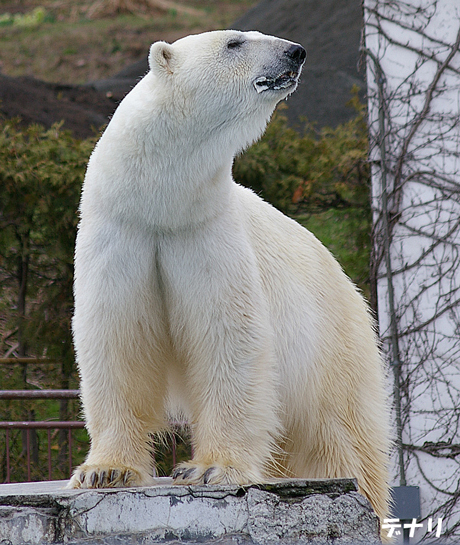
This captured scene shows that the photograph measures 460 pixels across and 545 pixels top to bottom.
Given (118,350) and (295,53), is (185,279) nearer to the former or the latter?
(118,350)

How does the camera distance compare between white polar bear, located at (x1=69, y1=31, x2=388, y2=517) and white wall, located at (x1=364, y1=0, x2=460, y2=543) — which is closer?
white polar bear, located at (x1=69, y1=31, x2=388, y2=517)

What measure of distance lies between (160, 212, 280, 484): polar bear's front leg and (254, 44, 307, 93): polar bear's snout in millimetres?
522

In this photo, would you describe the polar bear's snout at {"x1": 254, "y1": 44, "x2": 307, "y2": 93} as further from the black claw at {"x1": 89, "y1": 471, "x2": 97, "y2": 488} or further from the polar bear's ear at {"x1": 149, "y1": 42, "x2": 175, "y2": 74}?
the black claw at {"x1": 89, "y1": 471, "x2": 97, "y2": 488}

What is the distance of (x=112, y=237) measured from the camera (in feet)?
9.10

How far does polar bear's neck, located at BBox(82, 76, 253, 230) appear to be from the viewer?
8.80ft

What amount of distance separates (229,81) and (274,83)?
16 cm

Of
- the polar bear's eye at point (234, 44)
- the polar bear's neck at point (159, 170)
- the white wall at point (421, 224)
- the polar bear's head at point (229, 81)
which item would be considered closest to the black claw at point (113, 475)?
the polar bear's neck at point (159, 170)

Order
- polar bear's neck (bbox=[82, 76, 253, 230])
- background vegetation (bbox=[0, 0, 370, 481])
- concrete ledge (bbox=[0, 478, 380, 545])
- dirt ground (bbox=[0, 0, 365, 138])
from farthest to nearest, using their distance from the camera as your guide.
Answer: dirt ground (bbox=[0, 0, 365, 138])
background vegetation (bbox=[0, 0, 370, 481])
polar bear's neck (bbox=[82, 76, 253, 230])
concrete ledge (bbox=[0, 478, 380, 545])

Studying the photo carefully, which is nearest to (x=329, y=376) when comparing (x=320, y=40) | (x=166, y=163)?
(x=166, y=163)

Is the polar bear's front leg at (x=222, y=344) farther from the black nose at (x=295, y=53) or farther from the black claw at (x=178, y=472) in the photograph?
the black nose at (x=295, y=53)

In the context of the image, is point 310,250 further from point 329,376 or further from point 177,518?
point 177,518

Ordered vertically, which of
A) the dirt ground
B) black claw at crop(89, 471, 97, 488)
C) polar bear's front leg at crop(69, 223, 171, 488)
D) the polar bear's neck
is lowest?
black claw at crop(89, 471, 97, 488)

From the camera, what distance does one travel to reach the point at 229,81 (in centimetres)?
273

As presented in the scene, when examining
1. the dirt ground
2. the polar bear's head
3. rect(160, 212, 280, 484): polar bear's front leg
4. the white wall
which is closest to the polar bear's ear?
the polar bear's head
